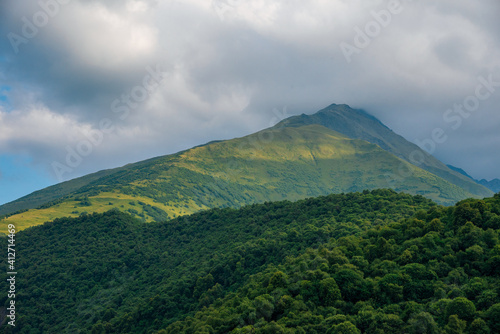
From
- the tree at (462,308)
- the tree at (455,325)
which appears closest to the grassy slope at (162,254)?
the tree at (462,308)

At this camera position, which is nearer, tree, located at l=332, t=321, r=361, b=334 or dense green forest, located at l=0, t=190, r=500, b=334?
tree, located at l=332, t=321, r=361, b=334

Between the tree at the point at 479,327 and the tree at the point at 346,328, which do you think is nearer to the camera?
the tree at the point at 479,327

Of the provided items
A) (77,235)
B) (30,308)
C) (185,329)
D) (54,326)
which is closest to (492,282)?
(185,329)

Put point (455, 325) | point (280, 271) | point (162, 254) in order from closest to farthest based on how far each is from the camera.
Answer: point (455, 325) < point (280, 271) < point (162, 254)

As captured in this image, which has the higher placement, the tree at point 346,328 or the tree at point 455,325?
the tree at point 346,328

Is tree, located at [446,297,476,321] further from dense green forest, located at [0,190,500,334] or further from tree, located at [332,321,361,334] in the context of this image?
tree, located at [332,321,361,334]

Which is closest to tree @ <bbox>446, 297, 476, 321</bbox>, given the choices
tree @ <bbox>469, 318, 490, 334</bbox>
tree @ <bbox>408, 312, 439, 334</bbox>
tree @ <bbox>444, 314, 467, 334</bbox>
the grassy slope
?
tree @ <bbox>444, 314, 467, 334</bbox>

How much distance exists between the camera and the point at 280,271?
80375 mm

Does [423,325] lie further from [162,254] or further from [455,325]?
[162,254]

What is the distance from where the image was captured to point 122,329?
109 metres

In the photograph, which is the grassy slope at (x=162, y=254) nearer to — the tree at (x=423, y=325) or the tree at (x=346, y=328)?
the tree at (x=346, y=328)

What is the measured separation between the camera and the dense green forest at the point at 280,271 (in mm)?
60938

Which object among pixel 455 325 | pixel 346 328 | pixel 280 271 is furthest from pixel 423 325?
pixel 280 271

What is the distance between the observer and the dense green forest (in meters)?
60.9
